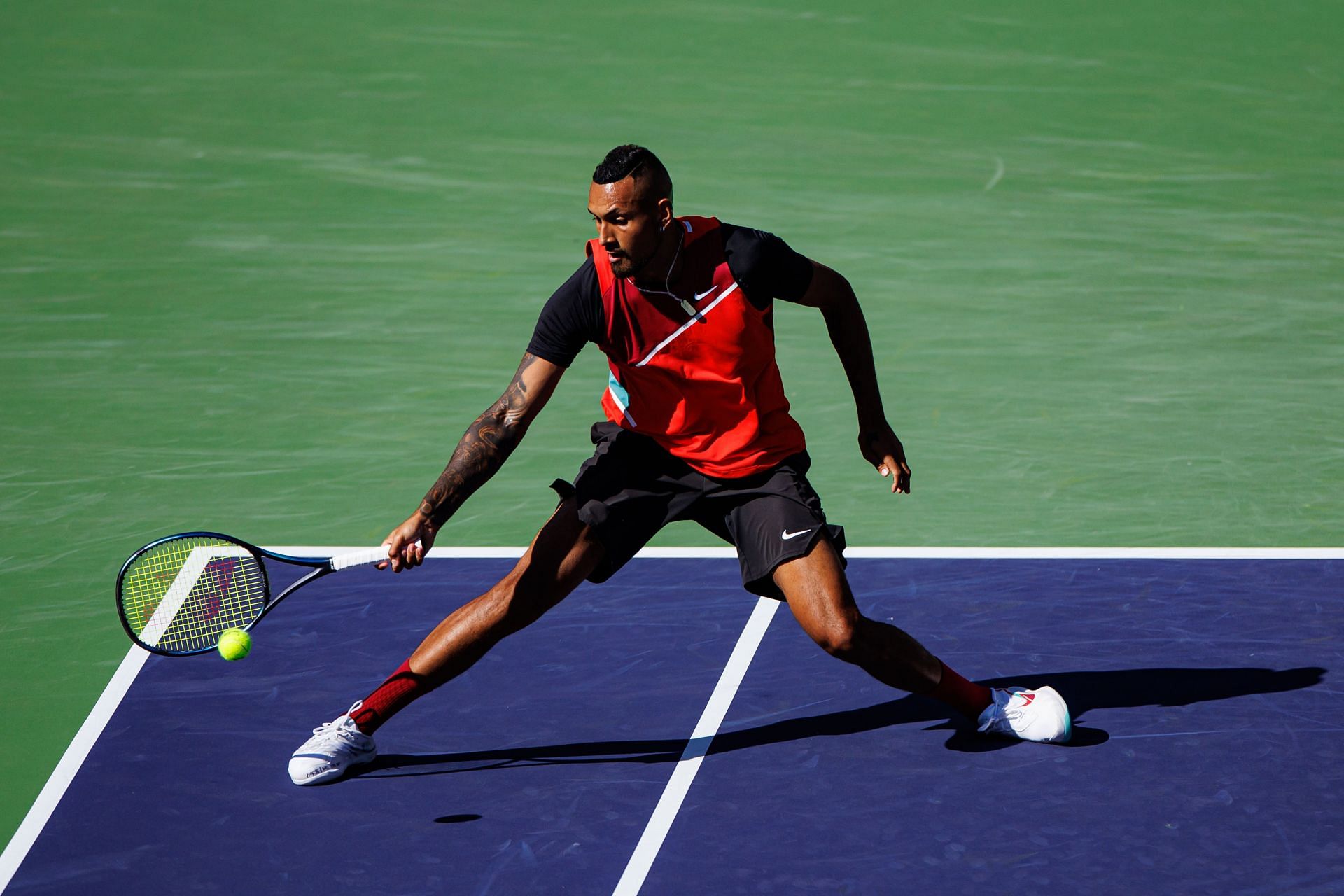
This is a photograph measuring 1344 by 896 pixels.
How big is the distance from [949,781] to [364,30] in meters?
10.8

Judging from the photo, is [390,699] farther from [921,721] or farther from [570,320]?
[921,721]

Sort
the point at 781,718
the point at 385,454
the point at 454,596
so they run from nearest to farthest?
the point at 781,718
the point at 454,596
the point at 385,454

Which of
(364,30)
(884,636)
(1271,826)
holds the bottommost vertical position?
(1271,826)

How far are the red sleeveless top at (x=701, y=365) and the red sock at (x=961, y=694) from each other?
874 millimetres

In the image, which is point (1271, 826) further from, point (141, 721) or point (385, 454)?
point (385, 454)

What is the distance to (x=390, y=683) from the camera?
226 inches

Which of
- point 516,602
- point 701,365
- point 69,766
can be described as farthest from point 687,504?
point 69,766

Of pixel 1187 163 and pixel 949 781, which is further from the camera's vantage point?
pixel 1187 163

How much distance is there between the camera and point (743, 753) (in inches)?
228

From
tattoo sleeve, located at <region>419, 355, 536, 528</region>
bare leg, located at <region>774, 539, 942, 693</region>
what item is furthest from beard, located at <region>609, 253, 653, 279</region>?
bare leg, located at <region>774, 539, 942, 693</region>

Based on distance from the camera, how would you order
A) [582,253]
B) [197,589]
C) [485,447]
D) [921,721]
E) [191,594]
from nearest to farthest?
[485,447] < [921,721] < [191,594] < [197,589] < [582,253]

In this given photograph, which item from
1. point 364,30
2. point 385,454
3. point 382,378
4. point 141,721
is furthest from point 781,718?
point 364,30

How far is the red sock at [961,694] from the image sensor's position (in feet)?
18.5

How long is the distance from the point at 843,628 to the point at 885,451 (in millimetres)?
692
